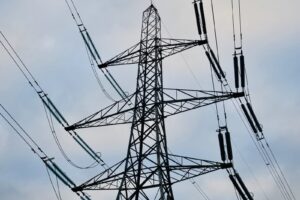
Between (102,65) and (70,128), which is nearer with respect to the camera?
(70,128)

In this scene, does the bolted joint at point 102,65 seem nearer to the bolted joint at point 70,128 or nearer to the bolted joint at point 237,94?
the bolted joint at point 70,128

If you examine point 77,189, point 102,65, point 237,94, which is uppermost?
point 102,65

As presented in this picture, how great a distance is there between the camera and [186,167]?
1548cm

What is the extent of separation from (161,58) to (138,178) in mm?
6364

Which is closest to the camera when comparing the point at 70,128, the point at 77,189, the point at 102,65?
the point at 77,189

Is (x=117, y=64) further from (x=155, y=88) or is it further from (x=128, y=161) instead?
(x=128, y=161)

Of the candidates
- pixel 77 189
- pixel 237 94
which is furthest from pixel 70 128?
pixel 237 94

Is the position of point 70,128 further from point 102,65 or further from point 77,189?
point 102,65

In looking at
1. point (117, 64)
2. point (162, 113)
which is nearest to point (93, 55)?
point (117, 64)

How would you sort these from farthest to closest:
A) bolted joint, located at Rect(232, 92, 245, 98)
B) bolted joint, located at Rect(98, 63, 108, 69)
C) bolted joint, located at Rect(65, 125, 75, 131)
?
bolted joint, located at Rect(98, 63, 108, 69)
bolted joint, located at Rect(65, 125, 75, 131)
bolted joint, located at Rect(232, 92, 245, 98)

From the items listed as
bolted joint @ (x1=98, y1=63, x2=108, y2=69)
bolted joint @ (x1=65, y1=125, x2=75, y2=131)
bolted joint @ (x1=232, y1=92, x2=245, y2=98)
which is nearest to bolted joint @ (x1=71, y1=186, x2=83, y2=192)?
bolted joint @ (x1=65, y1=125, x2=75, y2=131)

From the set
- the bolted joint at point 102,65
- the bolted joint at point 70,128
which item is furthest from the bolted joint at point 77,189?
the bolted joint at point 102,65

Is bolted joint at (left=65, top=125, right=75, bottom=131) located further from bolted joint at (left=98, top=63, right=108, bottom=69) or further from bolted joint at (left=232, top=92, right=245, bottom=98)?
bolted joint at (left=232, top=92, right=245, bottom=98)

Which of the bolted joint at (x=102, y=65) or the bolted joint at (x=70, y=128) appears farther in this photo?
the bolted joint at (x=102, y=65)
